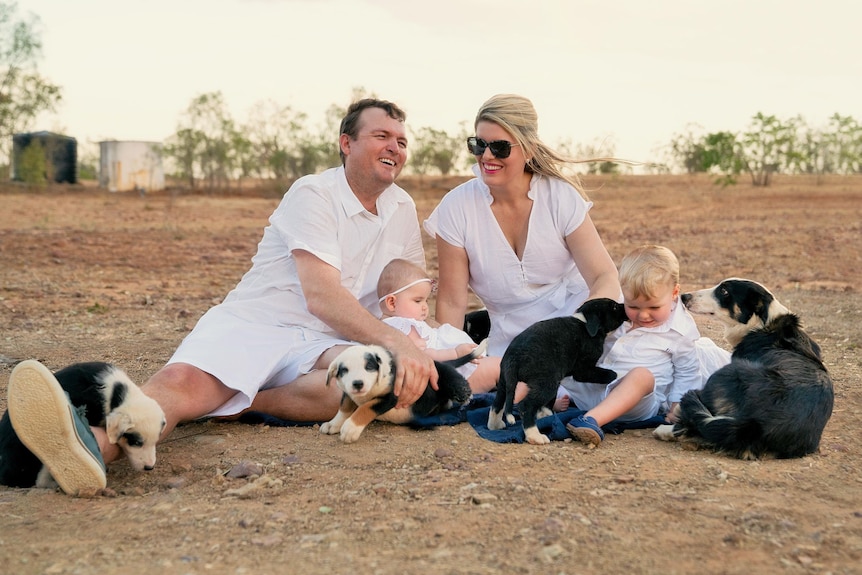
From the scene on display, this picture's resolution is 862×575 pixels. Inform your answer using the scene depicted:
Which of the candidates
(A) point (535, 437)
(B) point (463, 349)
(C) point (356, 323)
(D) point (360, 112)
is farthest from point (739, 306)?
(D) point (360, 112)

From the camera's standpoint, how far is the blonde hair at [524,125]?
17.6ft

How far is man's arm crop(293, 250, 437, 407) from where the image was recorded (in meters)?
4.50

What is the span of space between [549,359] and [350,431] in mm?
1098

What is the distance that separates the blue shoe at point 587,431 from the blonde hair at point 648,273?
838 millimetres

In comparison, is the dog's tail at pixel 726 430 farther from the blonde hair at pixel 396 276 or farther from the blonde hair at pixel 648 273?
the blonde hair at pixel 396 276

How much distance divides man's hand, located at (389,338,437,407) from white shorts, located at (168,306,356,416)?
0.63 metres

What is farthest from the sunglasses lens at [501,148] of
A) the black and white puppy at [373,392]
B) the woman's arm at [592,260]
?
the black and white puppy at [373,392]

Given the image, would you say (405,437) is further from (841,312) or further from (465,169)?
(465,169)

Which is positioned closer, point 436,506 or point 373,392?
point 436,506

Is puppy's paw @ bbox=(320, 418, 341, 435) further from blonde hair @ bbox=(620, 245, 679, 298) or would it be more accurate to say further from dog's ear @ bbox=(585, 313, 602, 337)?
blonde hair @ bbox=(620, 245, 679, 298)

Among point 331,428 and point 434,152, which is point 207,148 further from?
point 331,428

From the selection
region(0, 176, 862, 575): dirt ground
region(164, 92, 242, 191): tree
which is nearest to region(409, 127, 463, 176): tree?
region(164, 92, 242, 191): tree

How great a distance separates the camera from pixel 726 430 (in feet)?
13.9

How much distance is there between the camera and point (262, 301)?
204 inches
